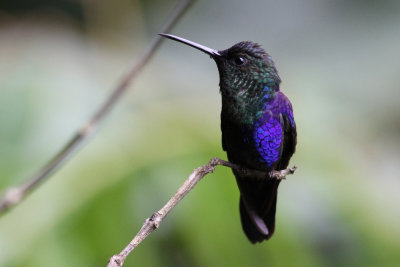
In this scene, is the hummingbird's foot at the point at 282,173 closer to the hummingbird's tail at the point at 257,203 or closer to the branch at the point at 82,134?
the hummingbird's tail at the point at 257,203

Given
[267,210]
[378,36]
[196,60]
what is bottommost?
[267,210]

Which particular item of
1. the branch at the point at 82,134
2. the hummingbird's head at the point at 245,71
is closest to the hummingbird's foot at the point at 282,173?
the hummingbird's head at the point at 245,71

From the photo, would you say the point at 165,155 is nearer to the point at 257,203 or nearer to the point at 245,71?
the point at 257,203

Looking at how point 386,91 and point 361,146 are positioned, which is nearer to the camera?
point 361,146

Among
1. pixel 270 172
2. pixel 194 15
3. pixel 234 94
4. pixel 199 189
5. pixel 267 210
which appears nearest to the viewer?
pixel 234 94

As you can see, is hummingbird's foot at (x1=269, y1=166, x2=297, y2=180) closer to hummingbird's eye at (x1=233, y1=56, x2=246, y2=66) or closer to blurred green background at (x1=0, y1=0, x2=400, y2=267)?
hummingbird's eye at (x1=233, y1=56, x2=246, y2=66)

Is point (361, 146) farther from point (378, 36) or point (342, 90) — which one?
point (378, 36)

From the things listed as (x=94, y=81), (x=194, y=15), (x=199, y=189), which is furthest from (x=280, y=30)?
(x=199, y=189)
